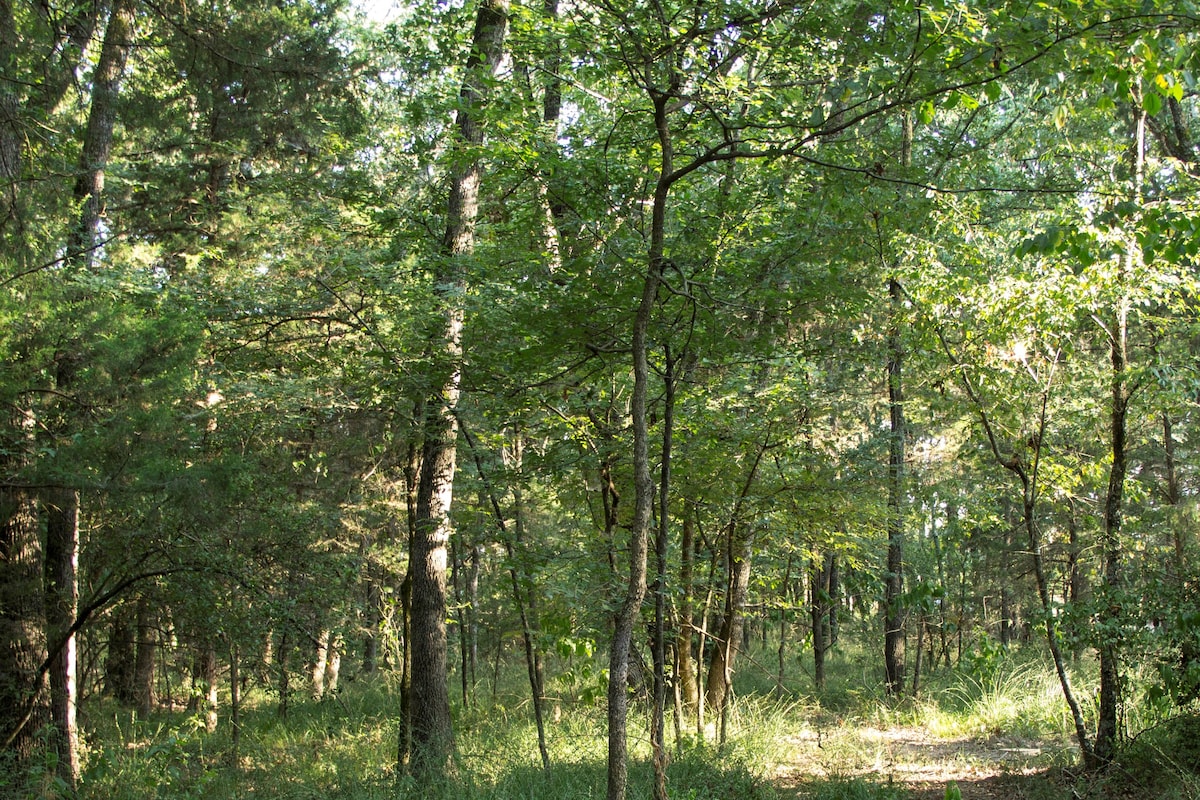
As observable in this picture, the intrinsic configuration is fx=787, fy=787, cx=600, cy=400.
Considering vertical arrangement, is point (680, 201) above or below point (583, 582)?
above

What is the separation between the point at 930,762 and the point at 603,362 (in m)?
5.35

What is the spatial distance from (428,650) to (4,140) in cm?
610

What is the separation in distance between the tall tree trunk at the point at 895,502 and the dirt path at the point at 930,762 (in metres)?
1.36

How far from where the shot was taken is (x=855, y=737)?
874 cm

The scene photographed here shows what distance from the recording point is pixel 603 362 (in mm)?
5055

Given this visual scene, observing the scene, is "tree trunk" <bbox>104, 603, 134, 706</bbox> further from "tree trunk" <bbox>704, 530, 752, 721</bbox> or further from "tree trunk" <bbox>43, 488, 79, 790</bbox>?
"tree trunk" <bbox>704, 530, 752, 721</bbox>

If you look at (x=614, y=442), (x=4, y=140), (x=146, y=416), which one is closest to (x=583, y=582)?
(x=614, y=442)

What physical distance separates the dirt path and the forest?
9 cm

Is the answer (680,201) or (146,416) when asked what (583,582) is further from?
(146,416)

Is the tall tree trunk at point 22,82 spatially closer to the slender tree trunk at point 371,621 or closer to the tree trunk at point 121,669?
the slender tree trunk at point 371,621

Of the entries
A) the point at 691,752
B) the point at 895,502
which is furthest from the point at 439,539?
the point at 895,502

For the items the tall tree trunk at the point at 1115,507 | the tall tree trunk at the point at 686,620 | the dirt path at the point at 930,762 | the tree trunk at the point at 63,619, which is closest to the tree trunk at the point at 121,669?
the tree trunk at the point at 63,619

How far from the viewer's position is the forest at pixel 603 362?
424cm

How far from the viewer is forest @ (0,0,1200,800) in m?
4.24
